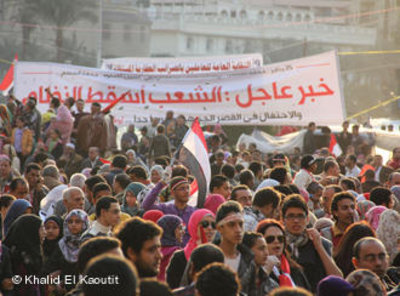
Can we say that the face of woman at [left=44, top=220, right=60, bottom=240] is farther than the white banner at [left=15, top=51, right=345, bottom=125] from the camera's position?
No

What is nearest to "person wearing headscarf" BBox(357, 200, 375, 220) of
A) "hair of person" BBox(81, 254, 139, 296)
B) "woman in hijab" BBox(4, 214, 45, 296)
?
"woman in hijab" BBox(4, 214, 45, 296)

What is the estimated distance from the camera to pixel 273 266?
597cm

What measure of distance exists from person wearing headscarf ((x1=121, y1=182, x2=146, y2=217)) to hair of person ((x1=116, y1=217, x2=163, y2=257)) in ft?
11.9

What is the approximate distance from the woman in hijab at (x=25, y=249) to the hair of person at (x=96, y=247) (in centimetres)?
202

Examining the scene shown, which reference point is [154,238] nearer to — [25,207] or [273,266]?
[273,266]

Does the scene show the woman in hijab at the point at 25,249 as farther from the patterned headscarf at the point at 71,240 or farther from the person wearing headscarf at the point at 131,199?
the person wearing headscarf at the point at 131,199

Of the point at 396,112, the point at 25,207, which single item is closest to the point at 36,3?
the point at 396,112

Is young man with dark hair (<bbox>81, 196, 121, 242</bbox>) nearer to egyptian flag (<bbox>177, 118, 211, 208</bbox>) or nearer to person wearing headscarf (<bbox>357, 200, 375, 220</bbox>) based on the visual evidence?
egyptian flag (<bbox>177, 118, 211, 208</bbox>)

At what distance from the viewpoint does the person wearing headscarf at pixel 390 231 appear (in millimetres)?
7227

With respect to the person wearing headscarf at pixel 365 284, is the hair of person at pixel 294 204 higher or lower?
higher

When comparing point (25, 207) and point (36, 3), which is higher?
point (36, 3)

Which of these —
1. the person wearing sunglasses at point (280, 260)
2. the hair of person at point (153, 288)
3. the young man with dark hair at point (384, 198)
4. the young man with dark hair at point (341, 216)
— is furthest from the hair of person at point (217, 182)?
the hair of person at point (153, 288)

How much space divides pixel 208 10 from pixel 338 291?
98930mm

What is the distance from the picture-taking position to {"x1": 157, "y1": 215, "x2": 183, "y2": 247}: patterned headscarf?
6.89 m
